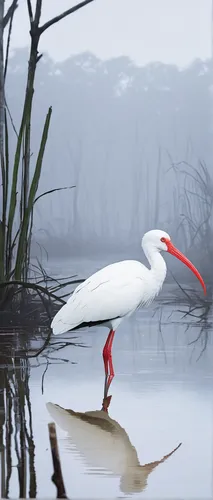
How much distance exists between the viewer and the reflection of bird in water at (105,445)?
7.44 feet

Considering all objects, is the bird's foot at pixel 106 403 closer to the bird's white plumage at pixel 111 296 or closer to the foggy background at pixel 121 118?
the bird's white plumage at pixel 111 296

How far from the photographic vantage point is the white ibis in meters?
3.62

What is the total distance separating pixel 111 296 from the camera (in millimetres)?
3689

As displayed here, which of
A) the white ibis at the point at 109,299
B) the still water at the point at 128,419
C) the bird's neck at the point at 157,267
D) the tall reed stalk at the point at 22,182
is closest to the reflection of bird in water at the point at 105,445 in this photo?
the still water at the point at 128,419

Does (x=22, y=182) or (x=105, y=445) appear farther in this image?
(x=22, y=182)

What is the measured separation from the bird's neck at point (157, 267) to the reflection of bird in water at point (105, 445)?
0.90m

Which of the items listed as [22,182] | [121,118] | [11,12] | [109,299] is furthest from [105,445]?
[121,118]

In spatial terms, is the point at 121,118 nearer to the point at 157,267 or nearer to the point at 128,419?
the point at 157,267

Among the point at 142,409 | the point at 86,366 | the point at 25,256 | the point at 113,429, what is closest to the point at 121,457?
the point at 113,429

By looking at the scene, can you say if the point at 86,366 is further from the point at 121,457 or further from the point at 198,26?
the point at 198,26

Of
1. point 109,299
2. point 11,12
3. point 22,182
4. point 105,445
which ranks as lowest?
point 105,445

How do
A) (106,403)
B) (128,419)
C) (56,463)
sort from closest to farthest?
(56,463), (128,419), (106,403)

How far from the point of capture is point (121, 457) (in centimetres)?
243

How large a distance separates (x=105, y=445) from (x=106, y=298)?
1169 millimetres
